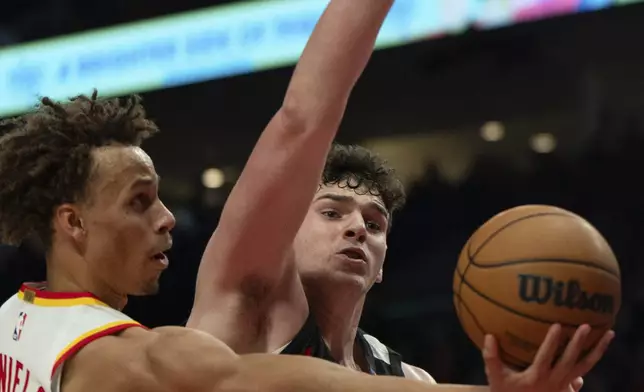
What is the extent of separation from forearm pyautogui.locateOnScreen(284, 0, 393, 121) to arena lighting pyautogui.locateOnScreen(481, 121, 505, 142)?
265 inches

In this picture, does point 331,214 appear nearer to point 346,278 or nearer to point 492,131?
point 346,278

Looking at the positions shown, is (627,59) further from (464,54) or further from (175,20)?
(175,20)

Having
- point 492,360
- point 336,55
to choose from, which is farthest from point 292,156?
point 492,360

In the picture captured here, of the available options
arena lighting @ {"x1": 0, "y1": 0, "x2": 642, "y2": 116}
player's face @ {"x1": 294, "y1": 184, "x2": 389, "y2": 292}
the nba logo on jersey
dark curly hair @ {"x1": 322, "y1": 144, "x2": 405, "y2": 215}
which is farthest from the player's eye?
arena lighting @ {"x1": 0, "y1": 0, "x2": 642, "y2": 116}

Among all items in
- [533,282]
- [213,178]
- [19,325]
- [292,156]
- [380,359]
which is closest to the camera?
[533,282]

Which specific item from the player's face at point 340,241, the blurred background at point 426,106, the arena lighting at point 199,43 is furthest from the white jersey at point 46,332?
the arena lighting at point 199,43

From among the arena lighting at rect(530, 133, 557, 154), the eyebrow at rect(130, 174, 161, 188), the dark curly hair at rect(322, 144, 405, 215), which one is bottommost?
the eyebrow at rect(130, 174, 161, 188)

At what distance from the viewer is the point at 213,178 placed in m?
9.62

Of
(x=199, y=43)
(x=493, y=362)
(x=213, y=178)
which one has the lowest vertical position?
(x=493, y=362)

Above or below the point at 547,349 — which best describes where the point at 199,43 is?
above

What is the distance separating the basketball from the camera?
180 cm

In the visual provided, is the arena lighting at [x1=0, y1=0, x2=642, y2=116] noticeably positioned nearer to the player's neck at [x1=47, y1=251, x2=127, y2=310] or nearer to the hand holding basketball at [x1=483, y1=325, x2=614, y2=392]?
the player's neck at [x1=47, y1=251, x2=127, y2=310]

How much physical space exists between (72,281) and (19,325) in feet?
0.52

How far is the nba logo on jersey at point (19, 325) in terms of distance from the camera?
227 centimetres
